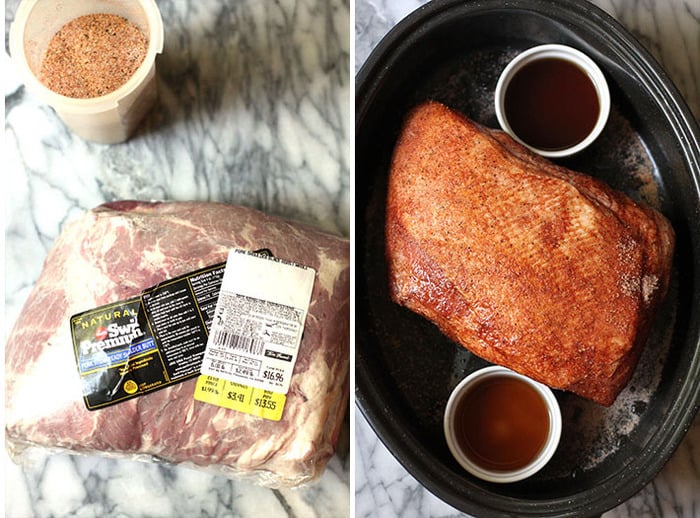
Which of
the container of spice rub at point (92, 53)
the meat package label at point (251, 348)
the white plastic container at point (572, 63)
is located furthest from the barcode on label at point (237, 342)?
the white plastic container at point (572, 63)

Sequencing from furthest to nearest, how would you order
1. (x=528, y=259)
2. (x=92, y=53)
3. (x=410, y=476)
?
(x=410, y=476), (x=92, y=53), (x=528, y=259)

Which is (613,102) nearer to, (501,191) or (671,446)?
(501,191)

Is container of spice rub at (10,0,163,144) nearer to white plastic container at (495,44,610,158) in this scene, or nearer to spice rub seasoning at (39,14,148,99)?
spice rub seasoning at (39,14,148,99)

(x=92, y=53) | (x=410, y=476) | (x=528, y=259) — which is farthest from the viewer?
(x=410, y=476)

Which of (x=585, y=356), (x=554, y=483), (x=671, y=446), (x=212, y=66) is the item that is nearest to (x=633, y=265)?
(x=585, y=356)

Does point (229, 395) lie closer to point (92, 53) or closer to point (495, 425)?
point (495, 425)

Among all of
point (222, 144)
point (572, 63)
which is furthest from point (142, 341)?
point (572, 63)

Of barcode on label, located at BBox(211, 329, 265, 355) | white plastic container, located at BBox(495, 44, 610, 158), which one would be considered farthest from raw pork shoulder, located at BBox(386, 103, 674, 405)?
barcode on label, located at BBox(211, 329, 265, 355)
